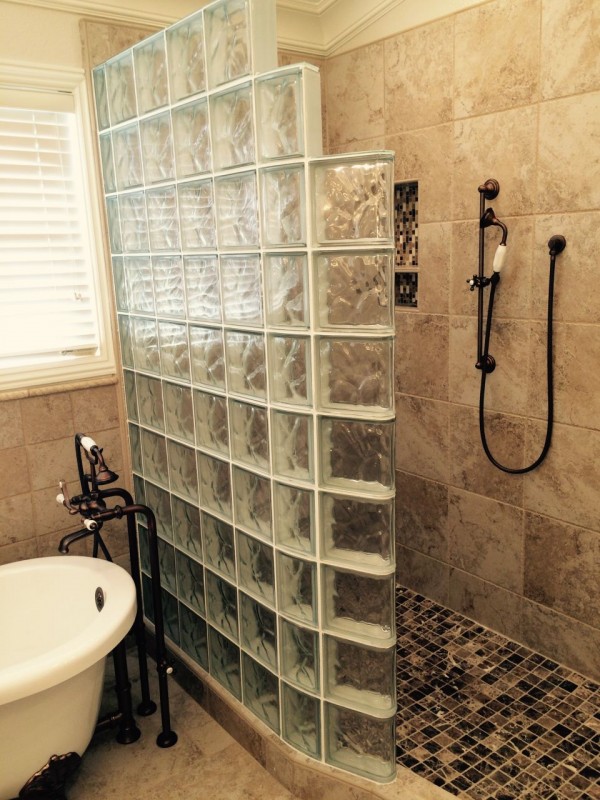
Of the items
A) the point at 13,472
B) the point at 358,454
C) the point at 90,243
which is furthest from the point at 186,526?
the point at 90,243

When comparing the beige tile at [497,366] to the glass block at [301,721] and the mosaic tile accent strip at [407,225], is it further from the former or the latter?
the glass block at [301,721]

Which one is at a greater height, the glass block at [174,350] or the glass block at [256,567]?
the glass block at [174,350]

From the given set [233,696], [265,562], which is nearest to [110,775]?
[233,696]

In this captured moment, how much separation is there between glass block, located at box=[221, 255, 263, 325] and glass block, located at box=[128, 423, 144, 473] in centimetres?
83

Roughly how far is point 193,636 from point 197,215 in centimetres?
149

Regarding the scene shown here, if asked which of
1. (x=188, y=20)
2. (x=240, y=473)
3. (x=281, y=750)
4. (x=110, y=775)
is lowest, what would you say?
(x=110, y=775)

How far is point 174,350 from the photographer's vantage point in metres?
2.30

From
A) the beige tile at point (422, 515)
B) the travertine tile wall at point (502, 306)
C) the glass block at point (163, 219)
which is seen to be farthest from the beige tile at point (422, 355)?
the glass block at point (163, 219)

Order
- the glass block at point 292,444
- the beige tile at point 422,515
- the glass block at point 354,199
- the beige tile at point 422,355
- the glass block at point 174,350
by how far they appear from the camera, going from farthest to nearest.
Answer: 1. the beige tile at point 422,515
2. the beige tile at point 422,355
3. the glass block at point 174,350
4. the glass block at point 292,444
5. the glass block at point 354,199

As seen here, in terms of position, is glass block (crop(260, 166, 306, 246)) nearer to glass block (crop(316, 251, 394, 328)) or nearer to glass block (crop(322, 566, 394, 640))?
glass block (crop(316, 251, 394, 328))

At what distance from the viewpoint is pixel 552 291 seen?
2309 mm

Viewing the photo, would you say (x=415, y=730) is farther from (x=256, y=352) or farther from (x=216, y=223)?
(x=216, y=223)

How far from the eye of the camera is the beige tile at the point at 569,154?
214 centimetres

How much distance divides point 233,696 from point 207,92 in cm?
190
